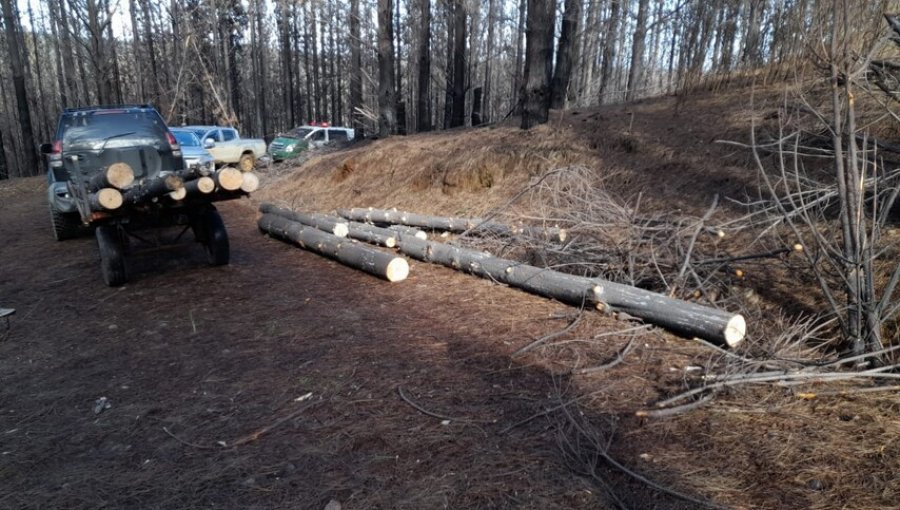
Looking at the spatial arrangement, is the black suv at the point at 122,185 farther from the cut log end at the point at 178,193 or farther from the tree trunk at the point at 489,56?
the tree trunk at the point at 489,56

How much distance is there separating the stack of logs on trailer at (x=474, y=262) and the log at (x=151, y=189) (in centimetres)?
244

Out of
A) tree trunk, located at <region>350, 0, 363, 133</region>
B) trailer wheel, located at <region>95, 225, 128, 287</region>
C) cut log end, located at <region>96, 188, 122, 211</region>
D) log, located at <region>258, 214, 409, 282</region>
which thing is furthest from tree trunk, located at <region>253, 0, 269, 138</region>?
cut log end, located at <region>96, 188, 122, 211</region>

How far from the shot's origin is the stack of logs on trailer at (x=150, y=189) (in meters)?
5.68

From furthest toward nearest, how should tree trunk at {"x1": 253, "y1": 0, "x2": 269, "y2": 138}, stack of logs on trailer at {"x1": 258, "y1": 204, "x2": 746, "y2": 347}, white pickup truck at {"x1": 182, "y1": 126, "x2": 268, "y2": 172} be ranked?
tree trunk at {"x1": 253, "y1": 0, "x2": 269, "y2": 138} < white pickup truck at {"x1": 182, "y1": 126, "x2": 268, "y2": 172} < stack of logs on trailer at {"x1": 258, "y1": 204, "x2": 746, "y2": 347}

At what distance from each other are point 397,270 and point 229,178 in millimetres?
2289

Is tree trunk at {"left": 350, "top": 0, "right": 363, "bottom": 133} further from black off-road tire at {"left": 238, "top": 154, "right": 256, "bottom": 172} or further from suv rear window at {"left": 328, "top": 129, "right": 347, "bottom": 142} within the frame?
black off-road tire at {"left": 238, "top": 154, "right": 256, "bottom": 172}

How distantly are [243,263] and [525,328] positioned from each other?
490 centimetres

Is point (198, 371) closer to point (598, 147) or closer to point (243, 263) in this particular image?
point (243, 263)

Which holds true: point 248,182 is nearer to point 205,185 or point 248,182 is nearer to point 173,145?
point 205,185

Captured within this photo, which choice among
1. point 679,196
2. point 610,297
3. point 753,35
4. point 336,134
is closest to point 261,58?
point 336,134

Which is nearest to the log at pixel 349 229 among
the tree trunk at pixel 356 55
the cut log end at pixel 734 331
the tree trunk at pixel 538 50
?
the cut log end at pixel 734 331

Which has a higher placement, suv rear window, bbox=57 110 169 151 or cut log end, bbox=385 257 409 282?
suv rear window, bbox=57 110 169 151

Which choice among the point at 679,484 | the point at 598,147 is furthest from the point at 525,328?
the point at 598,147

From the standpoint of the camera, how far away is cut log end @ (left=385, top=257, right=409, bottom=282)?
653 centimetres
